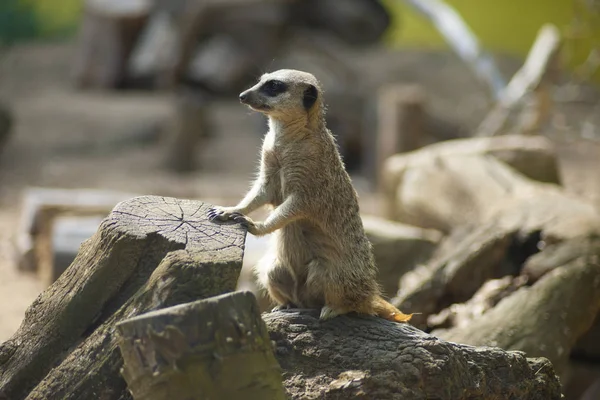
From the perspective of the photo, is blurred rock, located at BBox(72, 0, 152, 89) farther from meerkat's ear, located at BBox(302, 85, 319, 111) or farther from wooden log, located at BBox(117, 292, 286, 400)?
wooden log, located at BBox(117, 292, 286, 400)

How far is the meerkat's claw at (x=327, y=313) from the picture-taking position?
89.4 inches

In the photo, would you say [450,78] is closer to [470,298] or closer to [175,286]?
[470,298]

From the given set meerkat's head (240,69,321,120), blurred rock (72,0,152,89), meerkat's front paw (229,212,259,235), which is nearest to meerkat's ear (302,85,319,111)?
meerkat's head (240,69,321,120)

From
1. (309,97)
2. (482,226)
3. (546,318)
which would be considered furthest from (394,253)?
(309,97)

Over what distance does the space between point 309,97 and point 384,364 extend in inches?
32.1

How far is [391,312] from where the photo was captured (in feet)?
7.89

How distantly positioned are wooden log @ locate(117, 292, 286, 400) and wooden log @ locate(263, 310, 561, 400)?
372mm

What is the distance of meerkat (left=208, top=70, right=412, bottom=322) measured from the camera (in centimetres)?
233

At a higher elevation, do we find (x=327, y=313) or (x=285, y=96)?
(x=285, y=96)

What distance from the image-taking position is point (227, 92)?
10602 millimetres

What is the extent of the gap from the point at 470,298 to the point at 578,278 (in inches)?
17.5

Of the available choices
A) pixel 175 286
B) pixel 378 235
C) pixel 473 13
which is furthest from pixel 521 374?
pixel 473 13

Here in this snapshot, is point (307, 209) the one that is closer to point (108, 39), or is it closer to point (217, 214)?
point (217, 214)

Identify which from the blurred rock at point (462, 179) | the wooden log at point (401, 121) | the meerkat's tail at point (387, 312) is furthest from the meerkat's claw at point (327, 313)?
the wooden log at point (401, 121)
